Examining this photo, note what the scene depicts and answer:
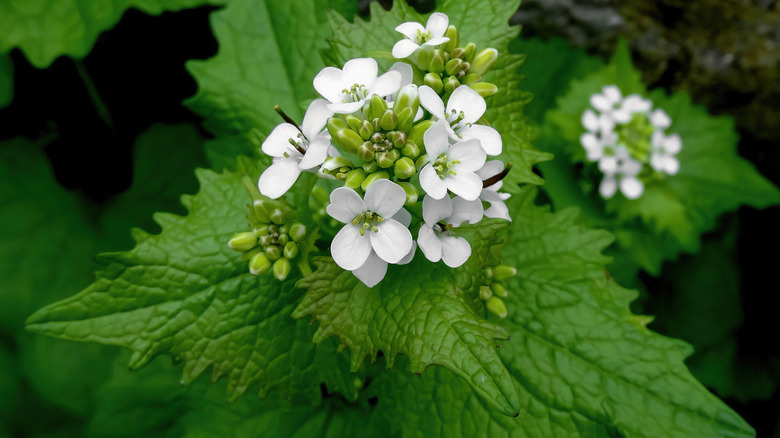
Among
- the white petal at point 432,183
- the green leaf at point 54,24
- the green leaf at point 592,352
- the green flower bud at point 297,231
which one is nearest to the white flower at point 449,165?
the white petal at point 432,183

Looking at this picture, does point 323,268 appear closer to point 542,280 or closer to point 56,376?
point 542,280

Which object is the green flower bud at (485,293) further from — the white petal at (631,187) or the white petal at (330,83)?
the white petal at (631,187)

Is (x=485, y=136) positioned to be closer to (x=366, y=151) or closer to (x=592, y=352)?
(x=366, y=151)

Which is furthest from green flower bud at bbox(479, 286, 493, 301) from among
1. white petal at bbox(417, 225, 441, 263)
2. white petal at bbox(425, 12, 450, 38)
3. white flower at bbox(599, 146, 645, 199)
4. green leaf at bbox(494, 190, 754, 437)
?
white flower at bbox(599, 146, 645, 199)

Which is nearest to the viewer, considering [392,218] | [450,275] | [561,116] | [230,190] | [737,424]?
[392,218]

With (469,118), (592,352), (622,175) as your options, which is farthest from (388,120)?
(622,175)

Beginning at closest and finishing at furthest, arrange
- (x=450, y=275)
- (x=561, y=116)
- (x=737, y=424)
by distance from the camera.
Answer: (x=450, y=275) < (x=737, y=424) < (x=561, y=116)

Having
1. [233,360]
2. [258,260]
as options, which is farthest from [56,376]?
[258,260]

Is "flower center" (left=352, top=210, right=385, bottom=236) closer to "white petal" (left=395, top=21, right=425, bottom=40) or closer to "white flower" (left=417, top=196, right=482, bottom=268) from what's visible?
"white flower" (left=417, top=196, right=482, bottom=268)
